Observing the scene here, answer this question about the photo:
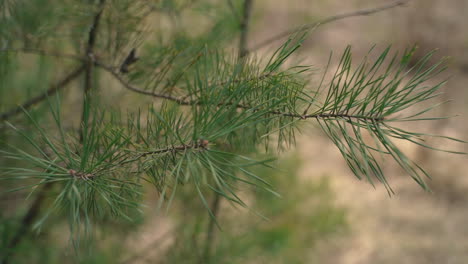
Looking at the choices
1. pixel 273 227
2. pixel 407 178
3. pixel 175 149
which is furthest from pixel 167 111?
pixel 407 178

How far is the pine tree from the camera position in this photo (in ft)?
0.79

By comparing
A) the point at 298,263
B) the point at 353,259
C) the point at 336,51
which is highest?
the point at 336,51

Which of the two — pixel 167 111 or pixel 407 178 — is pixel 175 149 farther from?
pixel 407 178

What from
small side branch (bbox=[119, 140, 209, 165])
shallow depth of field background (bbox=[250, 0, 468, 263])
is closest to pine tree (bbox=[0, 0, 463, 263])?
small side branch (bbox=[119, 140, 209, 165])

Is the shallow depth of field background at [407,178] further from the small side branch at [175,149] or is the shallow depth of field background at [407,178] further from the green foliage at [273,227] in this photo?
the small side branch at [175,149]

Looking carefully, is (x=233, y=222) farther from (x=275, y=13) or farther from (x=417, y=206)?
(x=275, y=13)

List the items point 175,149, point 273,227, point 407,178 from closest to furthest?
point 175,149 → point 273,227 → point 407,178

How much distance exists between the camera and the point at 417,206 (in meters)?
1.64

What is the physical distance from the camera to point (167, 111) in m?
0.29

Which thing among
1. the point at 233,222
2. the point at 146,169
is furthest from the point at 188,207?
the point at 146,169

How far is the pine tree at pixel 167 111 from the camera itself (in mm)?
240

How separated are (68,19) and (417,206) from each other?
1.51m

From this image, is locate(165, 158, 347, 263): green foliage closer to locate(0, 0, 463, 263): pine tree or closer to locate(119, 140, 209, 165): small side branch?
locate(0, 0, 463, 263): pine tree

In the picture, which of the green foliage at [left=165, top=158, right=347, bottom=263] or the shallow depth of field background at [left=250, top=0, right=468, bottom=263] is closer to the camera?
the green foliage at [left=165, top=158, right=347, bottom=263]
